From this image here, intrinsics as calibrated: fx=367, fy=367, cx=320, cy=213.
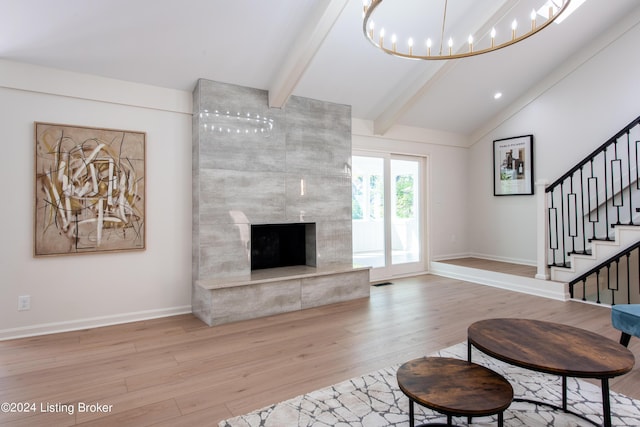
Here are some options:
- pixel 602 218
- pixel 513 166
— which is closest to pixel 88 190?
pixel 513 166

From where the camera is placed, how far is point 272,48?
3.82 m

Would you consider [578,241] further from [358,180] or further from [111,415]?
[111,415]

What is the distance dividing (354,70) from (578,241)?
13.7 feet

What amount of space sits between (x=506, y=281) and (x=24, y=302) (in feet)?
18.5

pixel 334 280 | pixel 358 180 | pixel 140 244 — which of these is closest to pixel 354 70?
pixel 358 180

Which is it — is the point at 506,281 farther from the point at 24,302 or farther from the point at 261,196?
the point at 24,302

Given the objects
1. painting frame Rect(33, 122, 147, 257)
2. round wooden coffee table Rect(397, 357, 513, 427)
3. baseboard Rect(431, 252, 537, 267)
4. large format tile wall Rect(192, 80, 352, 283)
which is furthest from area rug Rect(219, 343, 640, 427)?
baseboard Rect(431, 252, 537, 267)

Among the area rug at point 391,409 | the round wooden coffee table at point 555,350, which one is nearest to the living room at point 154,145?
the area rug at point 391,409

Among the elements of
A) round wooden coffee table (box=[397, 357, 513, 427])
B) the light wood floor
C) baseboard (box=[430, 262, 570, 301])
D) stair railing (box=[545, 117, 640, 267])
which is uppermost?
stair railing (box=[545, 117, 640, 267])

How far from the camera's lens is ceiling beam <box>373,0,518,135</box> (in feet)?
12.7

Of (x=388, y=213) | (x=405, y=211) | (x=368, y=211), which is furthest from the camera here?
(x=405, y=211)

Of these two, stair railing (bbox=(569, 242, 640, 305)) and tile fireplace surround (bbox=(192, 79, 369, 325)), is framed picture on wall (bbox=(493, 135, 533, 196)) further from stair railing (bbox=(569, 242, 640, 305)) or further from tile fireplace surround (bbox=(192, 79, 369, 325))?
tile fireplace surround (bbox=(192, 79, 369, 325))

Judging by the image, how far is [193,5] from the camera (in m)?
3.16

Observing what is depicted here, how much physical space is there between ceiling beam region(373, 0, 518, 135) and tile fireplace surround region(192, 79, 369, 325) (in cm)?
78
